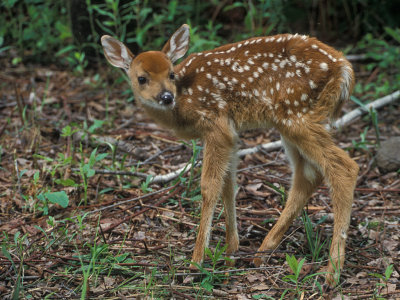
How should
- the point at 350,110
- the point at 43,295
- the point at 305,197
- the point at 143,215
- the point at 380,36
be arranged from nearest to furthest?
1. the point at 43,295
2. the point at 305,197
3. the point at 143,215
4. the point at 350,110
5. the point at 380,36

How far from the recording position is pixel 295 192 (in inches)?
171

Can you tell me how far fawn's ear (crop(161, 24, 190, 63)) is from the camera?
176 inches

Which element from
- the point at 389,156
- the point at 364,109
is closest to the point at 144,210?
the point at 389,156

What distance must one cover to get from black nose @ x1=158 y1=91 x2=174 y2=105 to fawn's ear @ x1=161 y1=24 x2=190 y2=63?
0.50 metres

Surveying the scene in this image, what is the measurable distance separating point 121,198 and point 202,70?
1453mm

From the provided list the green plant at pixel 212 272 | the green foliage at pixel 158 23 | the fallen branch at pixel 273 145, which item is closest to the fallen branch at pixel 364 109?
the fallen branch at pixel 273 145

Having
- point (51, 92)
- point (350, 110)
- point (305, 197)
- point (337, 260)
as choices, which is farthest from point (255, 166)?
point (51, 92)

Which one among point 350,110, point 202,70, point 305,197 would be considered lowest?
point 350,110

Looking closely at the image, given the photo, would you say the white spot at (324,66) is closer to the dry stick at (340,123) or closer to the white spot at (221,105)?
the white spot at (221,105)

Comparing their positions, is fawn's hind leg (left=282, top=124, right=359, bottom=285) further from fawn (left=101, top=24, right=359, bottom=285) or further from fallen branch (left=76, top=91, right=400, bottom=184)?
fallen branch (left=76, top=91, right=400, bottom=184)

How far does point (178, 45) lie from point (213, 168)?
1.14 meters

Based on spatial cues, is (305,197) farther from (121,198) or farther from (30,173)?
(30,173)

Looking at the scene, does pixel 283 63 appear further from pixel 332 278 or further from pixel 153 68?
pixel 332 278

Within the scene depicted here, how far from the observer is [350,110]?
692cm
